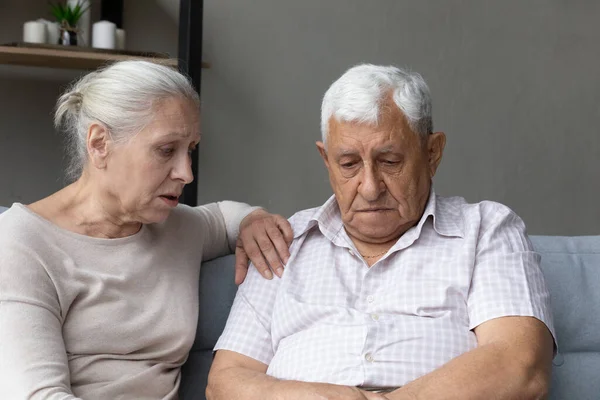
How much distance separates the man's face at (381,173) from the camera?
1809 millimetres

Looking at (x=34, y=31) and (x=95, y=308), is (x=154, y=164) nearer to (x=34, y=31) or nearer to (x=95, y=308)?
(x=95, y=308)

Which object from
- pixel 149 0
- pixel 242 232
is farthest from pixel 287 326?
pixel 149 0

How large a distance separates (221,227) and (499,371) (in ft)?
2.61

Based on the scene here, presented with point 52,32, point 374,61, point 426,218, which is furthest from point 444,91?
point 426,218

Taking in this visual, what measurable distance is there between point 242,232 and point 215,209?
0.14m

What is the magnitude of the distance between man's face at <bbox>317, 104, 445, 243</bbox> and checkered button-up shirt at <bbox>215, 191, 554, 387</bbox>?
0.05 m

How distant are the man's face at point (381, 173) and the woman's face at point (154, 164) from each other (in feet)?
1.07

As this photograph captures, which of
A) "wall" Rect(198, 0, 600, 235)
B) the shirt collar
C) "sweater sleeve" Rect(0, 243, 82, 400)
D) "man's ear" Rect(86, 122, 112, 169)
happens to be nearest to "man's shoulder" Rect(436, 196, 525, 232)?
the shirt collar

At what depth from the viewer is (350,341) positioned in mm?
1750

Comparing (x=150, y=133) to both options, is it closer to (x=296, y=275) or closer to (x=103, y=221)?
(x=103, y=221)

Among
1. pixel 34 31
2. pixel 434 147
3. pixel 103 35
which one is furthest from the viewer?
pixel 103 35

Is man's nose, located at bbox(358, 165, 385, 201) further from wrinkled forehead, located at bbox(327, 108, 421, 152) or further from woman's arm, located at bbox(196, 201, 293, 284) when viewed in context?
woman's arm, located at bbox(196, 201, 293, 284)

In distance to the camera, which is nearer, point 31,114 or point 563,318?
point 563,318

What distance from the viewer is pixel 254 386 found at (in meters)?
1.70
